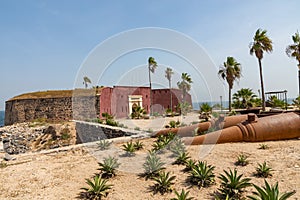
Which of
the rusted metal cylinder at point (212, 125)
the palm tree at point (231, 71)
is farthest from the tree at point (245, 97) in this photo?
the rusted metal cylinder at point (212, 125)

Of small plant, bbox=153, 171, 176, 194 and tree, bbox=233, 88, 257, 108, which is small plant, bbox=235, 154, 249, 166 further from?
tree, bbox=233, 88, 257, 108

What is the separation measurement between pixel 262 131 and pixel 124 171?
3.95 metres

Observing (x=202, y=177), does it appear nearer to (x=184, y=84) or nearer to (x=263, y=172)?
(x=263, y=172)

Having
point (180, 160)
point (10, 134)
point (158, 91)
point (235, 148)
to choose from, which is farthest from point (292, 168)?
point (158, 91)

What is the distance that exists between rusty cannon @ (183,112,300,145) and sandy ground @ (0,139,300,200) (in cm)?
18

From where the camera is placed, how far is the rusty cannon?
5957 mm

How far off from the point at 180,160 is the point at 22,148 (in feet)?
47.7

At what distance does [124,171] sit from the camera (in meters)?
4.81

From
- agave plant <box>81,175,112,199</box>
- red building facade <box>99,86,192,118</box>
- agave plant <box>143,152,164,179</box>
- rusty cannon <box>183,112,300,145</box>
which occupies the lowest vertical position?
agave plant <box>81,175,112,199</box>

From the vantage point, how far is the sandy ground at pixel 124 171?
382 centimetres

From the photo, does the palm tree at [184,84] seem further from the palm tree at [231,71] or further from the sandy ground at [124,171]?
the sandy ground at [124,171]

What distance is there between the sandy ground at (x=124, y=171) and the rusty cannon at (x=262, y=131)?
18 cm

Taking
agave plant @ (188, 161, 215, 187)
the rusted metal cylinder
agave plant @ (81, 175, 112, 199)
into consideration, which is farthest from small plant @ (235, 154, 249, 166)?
agave plant @ (81, 175, 112, 199)

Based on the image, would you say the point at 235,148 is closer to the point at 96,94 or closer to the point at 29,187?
the point at 29,187
